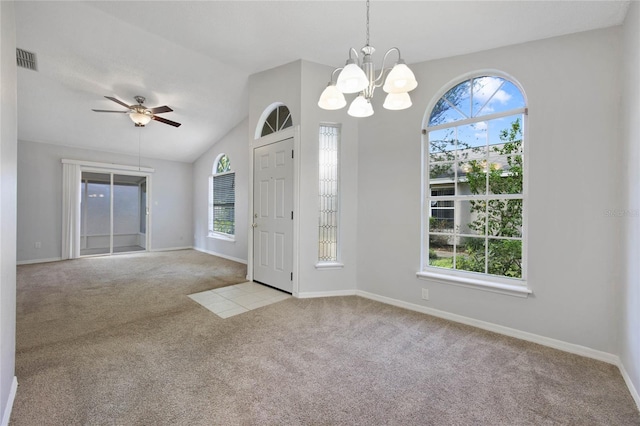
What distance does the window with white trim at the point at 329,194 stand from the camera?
3.64 metres

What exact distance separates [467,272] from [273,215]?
2558mm

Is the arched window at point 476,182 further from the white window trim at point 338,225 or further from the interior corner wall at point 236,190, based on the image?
the interior corner wall at point 236,190

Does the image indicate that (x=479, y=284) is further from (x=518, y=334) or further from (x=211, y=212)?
(x=211, y=212)

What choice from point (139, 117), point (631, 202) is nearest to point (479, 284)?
point (631, 202)

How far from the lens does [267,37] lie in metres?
3.01

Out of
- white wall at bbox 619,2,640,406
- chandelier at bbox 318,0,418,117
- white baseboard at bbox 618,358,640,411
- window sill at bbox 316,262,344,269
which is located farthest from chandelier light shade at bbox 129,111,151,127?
white baseboard at bbox 618,358,640,411

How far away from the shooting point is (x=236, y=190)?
6.04 meters

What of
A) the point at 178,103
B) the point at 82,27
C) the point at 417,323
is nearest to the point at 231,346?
the point at 417,323

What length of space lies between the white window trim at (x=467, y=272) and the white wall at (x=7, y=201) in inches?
→ 129

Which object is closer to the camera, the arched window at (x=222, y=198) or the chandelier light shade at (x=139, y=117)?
the chandelier light shade at (x=139, y=117)

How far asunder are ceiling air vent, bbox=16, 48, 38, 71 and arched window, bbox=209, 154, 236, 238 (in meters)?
3.36

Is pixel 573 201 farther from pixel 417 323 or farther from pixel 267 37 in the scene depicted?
pixel 267 37

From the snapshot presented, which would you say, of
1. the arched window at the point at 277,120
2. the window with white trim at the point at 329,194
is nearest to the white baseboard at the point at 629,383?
the window with white trim at the point at 329,194

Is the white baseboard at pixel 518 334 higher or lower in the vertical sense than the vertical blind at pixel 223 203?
lower
